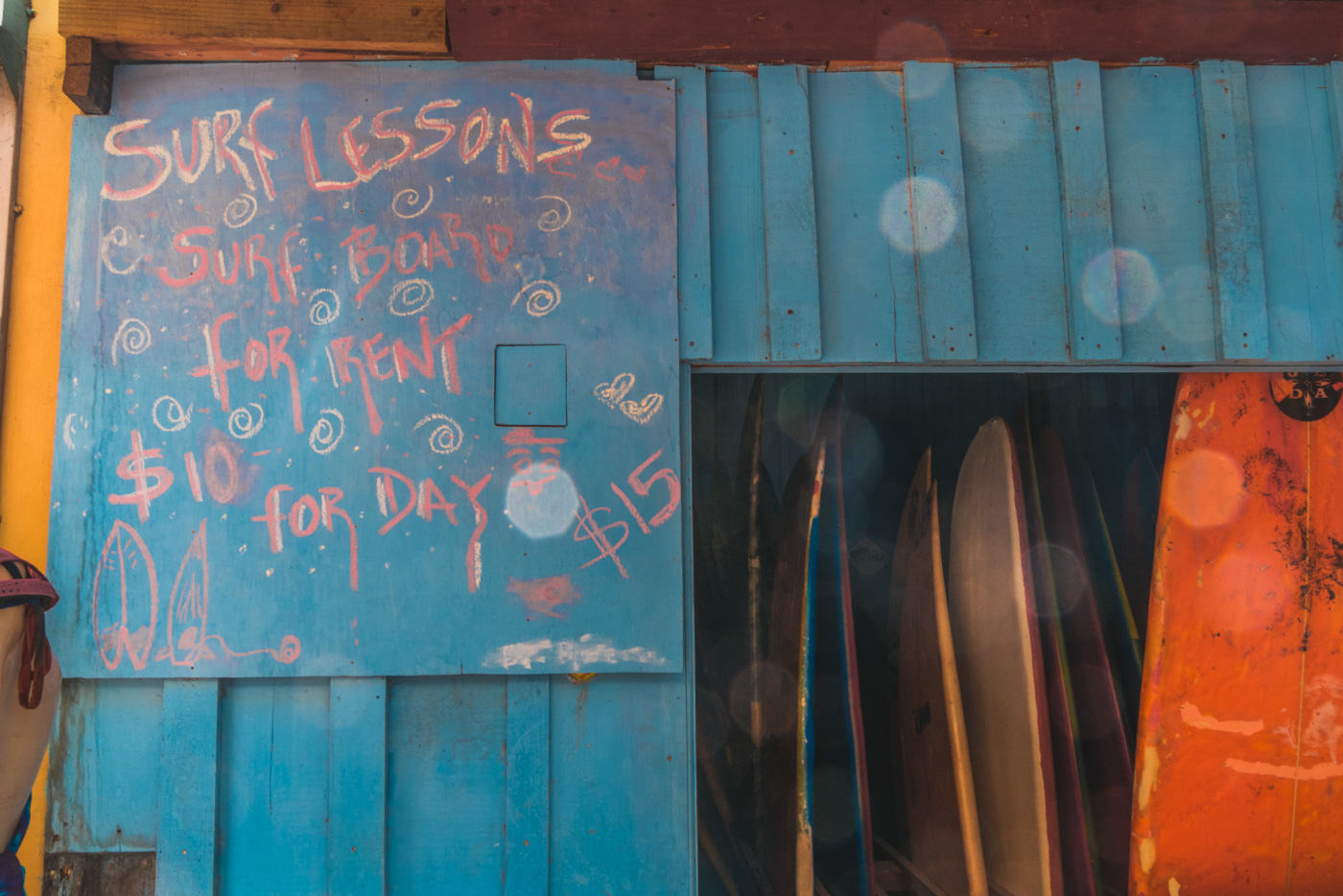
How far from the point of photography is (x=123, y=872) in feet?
6.87

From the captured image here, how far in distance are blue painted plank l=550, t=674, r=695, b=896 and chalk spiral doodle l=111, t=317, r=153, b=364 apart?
4.80ft

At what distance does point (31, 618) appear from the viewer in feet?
5.44

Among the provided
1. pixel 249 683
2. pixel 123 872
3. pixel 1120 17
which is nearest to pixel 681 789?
pixel 249 683

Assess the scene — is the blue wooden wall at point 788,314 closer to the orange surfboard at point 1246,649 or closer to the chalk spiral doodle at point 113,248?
the orange surfboard at point 1246,649

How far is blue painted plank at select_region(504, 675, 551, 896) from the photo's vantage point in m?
2.09

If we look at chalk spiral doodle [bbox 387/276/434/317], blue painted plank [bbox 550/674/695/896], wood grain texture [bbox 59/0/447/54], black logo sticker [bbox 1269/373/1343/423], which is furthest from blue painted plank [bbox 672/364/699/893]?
black logo sticker [bbox 1269/373/1343/423]

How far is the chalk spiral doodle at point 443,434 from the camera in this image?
2.15m

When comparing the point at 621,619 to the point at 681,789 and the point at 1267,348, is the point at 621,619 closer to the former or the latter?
the point at 681,789

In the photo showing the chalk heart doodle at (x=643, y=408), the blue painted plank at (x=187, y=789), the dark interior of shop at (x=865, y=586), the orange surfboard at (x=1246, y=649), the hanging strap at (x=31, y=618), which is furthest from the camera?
the dark interior of shop at (x=865, y=586)

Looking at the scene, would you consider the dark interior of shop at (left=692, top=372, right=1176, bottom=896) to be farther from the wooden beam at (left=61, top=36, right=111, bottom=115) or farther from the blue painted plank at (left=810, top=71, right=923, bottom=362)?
the wooden beam at (left=61, top=36, right=111, bottom=115)

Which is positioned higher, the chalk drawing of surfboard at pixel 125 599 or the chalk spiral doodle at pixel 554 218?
the chalk spiral doodle at pixel 554 218

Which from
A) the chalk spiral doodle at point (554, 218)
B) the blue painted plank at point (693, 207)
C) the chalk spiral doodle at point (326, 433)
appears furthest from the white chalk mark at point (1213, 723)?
the chalk spiral doodle at point (326, 433)

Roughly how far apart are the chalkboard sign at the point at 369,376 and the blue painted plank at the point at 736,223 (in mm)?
140

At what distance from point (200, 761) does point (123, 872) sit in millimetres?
366
